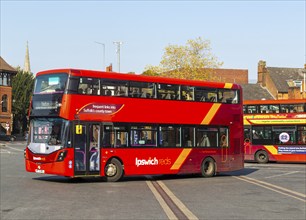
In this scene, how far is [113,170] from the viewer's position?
19047 mm

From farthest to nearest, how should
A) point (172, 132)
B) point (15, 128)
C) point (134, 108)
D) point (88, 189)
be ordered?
point (15, 128)
point (172, 132)
point (134, 108)
point (88, 189)

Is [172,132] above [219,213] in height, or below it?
above

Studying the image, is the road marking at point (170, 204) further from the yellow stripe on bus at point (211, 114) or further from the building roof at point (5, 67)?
the building roof at point (5, 67)

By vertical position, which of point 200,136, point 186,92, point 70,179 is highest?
point 186,92

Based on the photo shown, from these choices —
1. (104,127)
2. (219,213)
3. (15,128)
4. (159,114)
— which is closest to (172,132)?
(159,114)

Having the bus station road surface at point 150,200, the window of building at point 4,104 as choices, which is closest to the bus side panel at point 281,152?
the bus station road surface at point 150,200

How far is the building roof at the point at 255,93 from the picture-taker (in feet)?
250

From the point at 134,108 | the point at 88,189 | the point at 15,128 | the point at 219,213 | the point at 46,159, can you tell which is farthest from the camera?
the point at 15,128

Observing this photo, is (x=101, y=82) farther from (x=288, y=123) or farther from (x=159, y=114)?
(x=288, y=123)

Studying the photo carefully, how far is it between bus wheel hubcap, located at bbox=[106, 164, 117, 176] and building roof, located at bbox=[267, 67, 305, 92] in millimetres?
58745

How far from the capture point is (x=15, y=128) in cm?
9688

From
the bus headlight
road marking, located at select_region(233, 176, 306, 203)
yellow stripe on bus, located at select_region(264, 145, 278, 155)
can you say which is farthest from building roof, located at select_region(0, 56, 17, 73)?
road marking, located at select_region(233, 176, 306, 203)

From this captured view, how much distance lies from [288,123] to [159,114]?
1449 centimetres

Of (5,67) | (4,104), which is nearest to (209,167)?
(4,104)
